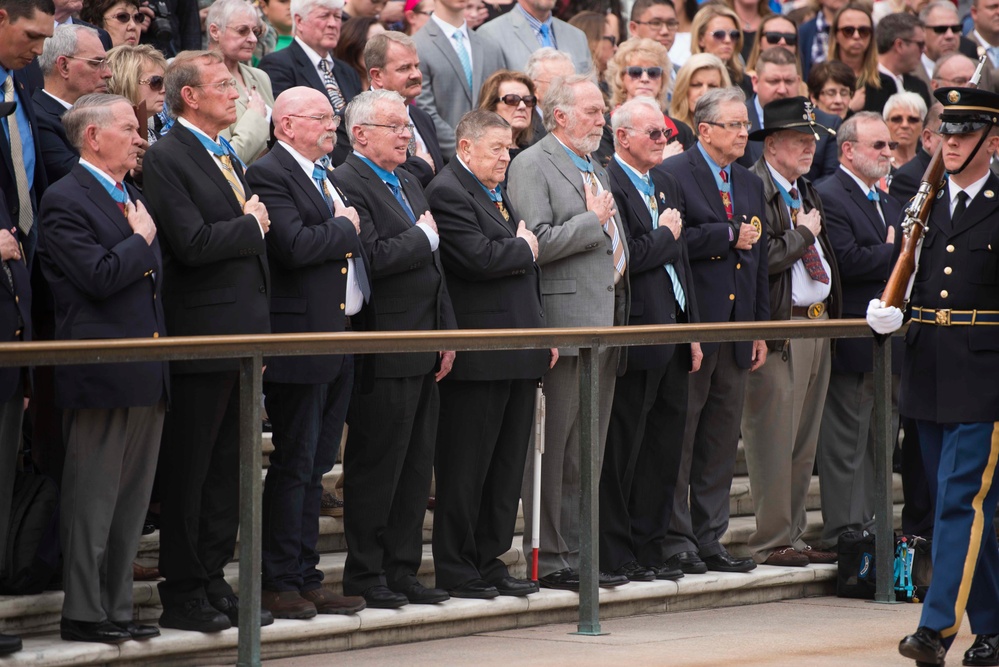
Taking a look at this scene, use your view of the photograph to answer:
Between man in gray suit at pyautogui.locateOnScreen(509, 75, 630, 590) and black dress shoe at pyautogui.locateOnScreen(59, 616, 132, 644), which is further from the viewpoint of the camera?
man in gray suit at pyautogui.locateOnScreen(509, 75, 630, 590)

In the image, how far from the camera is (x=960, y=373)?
5945mm

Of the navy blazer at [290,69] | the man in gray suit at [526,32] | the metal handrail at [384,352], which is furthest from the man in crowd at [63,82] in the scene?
the man in gray suit at [526,32]

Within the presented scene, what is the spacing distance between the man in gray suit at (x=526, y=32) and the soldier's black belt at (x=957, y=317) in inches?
161

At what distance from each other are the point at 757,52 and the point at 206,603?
6861 mm

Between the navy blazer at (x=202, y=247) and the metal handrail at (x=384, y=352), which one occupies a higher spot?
the navy blazer at (x=202, y=247)

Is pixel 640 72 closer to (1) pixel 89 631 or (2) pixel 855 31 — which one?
(2) pixel 855 31

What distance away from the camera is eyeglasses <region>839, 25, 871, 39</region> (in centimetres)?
1166

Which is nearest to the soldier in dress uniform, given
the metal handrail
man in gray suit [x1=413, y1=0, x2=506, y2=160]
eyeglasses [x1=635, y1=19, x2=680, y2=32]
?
the metal handrail

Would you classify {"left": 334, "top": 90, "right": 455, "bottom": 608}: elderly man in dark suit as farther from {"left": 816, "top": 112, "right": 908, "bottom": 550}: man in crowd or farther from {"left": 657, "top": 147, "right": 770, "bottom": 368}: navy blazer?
{"left": 816, "top": 112, "right": 908, "bottom": 550}: man in crowd

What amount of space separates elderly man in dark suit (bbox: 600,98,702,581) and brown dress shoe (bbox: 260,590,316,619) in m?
1.42

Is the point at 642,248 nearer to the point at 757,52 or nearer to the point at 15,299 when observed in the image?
the point at 15,299

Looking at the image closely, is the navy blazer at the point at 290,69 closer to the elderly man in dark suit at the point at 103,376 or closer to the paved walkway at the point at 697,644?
the elderly man in dark suit at the point at 103,376

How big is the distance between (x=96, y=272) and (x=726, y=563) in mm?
3249

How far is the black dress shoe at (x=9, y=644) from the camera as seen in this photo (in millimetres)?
5055
